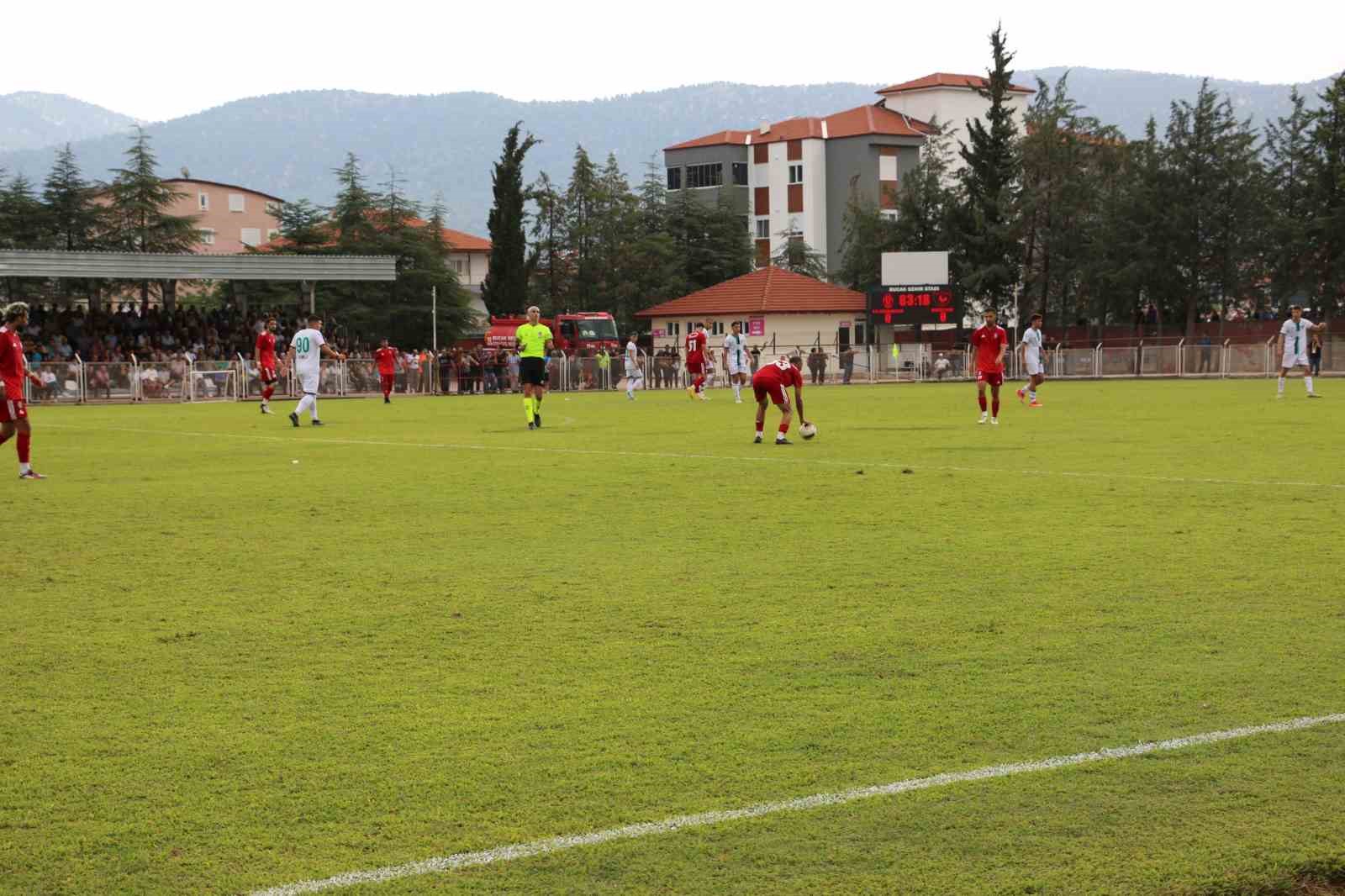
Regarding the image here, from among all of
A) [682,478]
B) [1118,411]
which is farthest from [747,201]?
[682,478]

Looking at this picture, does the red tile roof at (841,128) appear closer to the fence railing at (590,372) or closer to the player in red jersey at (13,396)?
the fence railing at (590,372)

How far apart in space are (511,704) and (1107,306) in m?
78.9

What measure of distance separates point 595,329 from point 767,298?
12.5 metres

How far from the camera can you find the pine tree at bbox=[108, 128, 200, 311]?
267 ft

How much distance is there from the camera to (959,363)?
61.6 metres

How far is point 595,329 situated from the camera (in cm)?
7488

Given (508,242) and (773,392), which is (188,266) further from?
(773,392)

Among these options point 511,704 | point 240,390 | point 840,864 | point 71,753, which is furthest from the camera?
point 240,390

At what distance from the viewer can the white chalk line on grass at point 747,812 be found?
431 cm

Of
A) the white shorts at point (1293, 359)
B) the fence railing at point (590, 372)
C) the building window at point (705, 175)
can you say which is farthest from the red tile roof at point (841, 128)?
the white shorts at point (1293, 359)

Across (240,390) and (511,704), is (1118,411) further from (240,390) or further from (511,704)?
(240,390)

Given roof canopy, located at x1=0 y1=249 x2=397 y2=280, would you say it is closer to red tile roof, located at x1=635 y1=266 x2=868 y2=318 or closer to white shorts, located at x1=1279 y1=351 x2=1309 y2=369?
red tile roof, located at x1=635 y1=266 x2=868 y2=318

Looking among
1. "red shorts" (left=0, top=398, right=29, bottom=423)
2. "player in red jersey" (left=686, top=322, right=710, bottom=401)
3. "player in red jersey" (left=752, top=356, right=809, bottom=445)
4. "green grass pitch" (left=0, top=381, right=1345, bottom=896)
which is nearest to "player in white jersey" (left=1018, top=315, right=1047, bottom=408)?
"player in red jersey" (left=686, top=322, right=710, bottom=401)

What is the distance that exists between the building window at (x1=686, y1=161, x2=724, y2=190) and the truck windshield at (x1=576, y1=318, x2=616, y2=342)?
52.4 m
